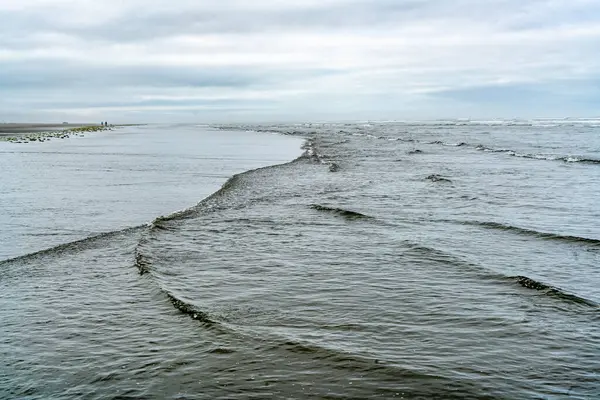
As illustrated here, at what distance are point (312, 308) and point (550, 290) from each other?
4418 mm

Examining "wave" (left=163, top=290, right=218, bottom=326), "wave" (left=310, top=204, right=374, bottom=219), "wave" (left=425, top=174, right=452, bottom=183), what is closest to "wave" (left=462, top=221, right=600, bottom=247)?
"wave" (left=310, top=204, right=374, bottom=219)

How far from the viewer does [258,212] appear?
1875cm

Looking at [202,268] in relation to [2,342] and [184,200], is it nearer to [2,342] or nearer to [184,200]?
[2,342]

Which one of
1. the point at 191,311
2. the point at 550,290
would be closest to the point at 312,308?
the point at 191,311

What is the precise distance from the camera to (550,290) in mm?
10227

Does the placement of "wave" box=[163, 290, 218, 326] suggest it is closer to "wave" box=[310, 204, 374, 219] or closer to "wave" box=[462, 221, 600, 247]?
"wave" box=[310, 204, 374, 219]

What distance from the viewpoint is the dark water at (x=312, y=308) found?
6.84 m

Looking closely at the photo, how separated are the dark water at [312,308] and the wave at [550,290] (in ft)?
0.13

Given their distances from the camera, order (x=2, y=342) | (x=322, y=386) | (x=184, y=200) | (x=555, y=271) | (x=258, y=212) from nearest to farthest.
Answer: (x=322, y=386)
(x=2, y=342)
(x=555, y=271)
(x=258, y=212)
(x=184, y=200)

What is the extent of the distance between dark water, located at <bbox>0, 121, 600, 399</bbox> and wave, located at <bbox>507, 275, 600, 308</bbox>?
0.04 m

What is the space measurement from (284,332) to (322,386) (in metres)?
1.72

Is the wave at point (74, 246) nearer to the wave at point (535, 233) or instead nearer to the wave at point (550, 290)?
the wave at point (550, 290)

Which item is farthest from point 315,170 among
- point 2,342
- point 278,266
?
point 2,342

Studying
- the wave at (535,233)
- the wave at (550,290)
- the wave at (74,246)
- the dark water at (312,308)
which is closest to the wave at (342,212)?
the dark water at (312,308)
